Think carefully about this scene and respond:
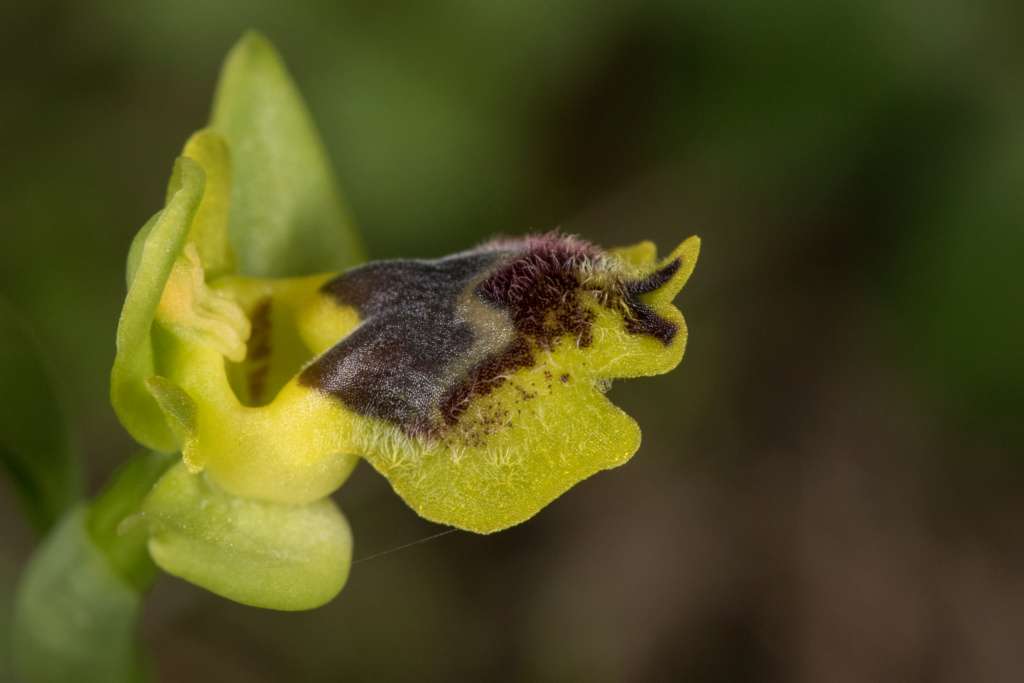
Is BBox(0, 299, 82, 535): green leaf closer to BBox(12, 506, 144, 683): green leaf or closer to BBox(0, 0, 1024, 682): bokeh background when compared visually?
BBox(12, 506, 144, 683): green leaf

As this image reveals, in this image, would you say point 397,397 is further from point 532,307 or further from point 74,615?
point 74,615

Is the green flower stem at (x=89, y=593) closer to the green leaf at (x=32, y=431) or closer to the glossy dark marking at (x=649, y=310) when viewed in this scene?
the green leaf at (x=32, y=431)

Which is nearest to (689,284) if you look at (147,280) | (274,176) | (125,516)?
(274,176)

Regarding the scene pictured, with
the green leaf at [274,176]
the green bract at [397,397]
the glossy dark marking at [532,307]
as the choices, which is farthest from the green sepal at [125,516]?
the glossy dark marking at [532,307]

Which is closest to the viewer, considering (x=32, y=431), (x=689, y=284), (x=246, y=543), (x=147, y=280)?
(x=147, y=280)

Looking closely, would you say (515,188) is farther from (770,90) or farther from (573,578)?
(573,578)

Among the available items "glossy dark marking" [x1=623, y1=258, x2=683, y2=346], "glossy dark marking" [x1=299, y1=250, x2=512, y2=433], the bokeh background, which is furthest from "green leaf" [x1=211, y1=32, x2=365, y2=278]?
the bokeh background
